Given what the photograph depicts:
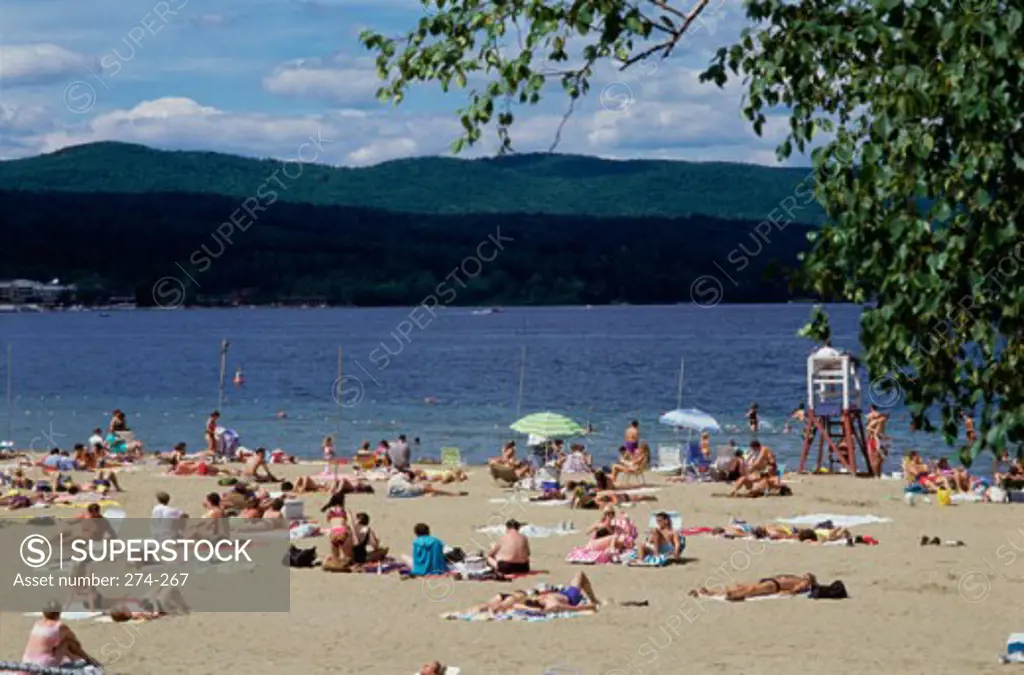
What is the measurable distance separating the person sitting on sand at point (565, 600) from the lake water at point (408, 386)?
2572 centimetres

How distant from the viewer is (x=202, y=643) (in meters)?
16.2

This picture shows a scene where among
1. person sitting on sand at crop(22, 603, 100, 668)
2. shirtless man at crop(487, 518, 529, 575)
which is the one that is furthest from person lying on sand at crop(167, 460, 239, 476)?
person sitting on sand at crop(22, 603, 100, 668)

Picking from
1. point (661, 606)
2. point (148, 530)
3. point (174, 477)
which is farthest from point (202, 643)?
point (174, 477)

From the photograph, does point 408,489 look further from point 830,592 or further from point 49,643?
point 49,643

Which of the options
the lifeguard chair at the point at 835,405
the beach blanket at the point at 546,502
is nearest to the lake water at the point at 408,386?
the lifeguard chair at the point at 835,405

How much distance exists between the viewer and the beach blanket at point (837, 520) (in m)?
25.6

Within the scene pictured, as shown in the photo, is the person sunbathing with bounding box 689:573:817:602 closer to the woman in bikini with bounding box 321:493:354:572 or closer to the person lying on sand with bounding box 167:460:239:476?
the woman in bikini with bounding box 321:493:354:572

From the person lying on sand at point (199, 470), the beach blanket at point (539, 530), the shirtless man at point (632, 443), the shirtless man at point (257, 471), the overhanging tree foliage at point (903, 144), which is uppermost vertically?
the overhanging tree foliage at point (903, 144)

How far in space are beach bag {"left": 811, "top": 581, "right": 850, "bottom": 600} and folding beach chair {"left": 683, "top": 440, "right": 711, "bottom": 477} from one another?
575 inches

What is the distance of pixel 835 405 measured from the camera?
126 ft

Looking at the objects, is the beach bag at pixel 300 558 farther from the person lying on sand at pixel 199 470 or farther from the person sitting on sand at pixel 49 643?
the person lying on sand at pixel 199 470

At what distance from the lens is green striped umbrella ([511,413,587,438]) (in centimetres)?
3247

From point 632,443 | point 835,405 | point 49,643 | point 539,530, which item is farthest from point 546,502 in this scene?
point 49,643

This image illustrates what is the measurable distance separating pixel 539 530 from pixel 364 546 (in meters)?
4.21
